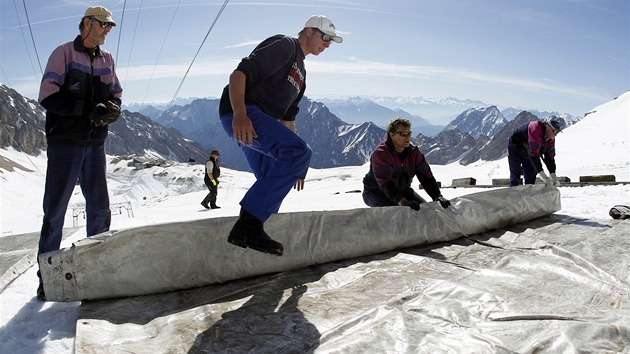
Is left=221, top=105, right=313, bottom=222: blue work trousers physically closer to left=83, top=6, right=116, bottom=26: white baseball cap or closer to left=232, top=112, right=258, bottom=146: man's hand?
left=232, top=112, right=258, bottom=146: man's hand

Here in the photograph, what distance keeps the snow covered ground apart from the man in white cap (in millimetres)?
1044

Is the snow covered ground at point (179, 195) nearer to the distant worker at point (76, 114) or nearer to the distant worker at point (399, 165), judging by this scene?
the distant worker at point (76, 114)

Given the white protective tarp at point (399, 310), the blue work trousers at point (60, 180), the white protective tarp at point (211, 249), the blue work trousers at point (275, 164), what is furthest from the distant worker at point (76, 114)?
the blue work trousers at point (275, 164)

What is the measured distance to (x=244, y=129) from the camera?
2.46 m

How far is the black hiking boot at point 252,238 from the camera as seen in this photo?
2.39m

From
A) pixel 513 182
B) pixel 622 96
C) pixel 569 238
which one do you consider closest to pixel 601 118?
pixel 622 96

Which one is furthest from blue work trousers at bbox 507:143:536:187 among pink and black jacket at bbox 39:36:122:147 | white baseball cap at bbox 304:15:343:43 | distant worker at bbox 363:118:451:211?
pink and black jacket at bbox 39:36:122:147

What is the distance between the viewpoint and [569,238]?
3.65 m

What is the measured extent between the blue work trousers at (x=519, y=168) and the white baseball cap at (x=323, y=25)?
529 centimetres

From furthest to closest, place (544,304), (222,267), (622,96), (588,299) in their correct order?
(622,96)
(222,267)
(588,299)
(544,304)

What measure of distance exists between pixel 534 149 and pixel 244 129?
5.31 m

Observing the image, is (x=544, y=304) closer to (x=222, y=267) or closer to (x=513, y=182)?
(x=222, y=267)

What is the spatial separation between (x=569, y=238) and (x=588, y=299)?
1569 mm

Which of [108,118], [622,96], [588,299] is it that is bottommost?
[588,299]
